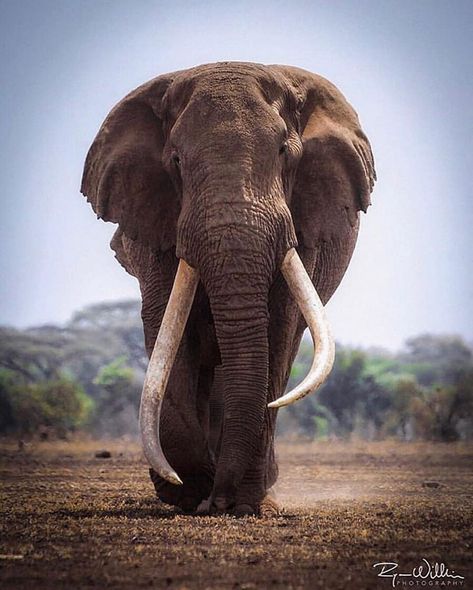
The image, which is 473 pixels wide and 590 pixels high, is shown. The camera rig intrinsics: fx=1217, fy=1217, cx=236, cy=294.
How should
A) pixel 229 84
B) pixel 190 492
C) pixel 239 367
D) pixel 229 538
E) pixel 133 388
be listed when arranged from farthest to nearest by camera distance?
pixel 133 388
pixel 190 492
pixel 229 84
pixel 239 367
pixel 229 538

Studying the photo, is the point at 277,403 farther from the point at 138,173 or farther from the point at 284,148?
the point at 138,173

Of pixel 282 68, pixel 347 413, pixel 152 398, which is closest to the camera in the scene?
pixel 152 398

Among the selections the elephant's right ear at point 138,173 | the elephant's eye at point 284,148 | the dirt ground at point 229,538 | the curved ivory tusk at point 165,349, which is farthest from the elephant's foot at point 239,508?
the elephant's eye at point 284,148

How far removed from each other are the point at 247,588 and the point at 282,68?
4.77 meters

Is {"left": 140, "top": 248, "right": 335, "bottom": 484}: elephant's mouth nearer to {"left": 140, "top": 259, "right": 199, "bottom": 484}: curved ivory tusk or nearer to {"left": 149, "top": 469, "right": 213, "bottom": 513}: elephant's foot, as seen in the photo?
{"left": 140, "top": 259, "right": 199, "bottom": 484}: curved ivory tusk

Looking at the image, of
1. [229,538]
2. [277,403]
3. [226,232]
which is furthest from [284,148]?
[229,538]

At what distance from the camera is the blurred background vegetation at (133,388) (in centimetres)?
2931

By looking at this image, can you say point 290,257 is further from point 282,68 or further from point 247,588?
point 247,588

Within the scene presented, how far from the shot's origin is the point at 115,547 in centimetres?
662

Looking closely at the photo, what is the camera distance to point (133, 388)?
38.8 metres

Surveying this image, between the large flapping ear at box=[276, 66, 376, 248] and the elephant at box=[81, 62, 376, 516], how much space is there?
1 centimetres

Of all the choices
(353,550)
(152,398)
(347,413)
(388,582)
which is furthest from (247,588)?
(347,413)

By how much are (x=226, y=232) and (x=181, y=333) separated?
0.90 meters

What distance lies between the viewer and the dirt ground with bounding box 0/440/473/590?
5.78m
